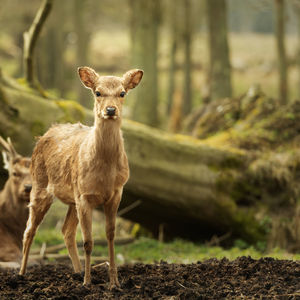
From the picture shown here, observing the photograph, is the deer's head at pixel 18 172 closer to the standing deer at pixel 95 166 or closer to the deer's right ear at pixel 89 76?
the standing deer at pixel 95 166

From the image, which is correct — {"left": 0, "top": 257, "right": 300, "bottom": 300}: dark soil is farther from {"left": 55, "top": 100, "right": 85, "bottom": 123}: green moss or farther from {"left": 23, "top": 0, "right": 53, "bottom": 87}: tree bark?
{"left": 23, "top": 0, "right": 53, "bottom": 87}: tree bark

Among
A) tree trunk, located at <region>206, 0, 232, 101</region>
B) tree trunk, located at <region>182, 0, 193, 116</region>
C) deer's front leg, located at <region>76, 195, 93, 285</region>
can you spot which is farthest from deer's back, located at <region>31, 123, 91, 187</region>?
tree trunk, located at <region>182, 0, 193, 116</region>

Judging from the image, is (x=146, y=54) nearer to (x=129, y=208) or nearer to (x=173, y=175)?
(x=173, y=175)

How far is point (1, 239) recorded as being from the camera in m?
6.95

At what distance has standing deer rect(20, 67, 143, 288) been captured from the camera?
470 centimetres

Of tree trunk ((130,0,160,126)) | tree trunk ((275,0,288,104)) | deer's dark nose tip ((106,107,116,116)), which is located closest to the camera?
deer's dark nose tip ((106,107,116,116))

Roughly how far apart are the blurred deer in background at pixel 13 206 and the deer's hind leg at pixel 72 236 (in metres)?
1.18

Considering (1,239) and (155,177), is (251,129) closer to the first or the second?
(155,177)

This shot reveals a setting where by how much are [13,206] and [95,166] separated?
273 cm

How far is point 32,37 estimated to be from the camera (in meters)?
8.71

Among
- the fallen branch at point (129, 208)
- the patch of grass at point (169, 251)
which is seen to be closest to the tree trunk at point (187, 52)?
the patch of grass at point (169, 251)

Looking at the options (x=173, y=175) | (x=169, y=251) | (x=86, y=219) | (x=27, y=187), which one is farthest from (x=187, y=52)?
(x=86, y=219)

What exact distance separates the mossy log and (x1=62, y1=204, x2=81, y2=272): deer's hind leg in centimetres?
298

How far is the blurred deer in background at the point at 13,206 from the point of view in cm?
676
